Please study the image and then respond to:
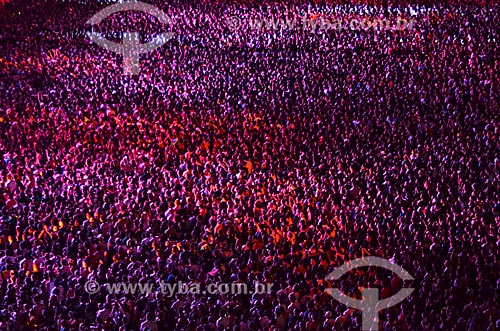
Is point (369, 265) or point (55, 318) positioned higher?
point (369, 265)

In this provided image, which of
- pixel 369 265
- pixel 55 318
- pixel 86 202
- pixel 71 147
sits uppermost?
pixel 71 147

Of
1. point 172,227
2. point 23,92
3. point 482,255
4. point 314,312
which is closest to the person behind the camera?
point 314,312

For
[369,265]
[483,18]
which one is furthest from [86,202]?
[483,18]

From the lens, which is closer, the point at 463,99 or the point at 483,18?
the point at 463,99

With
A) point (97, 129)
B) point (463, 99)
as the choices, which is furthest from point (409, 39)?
point (97, 129)

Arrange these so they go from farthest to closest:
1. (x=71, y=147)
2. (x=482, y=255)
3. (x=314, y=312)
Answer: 1. (x=71, y=147)
2. (x=482, y=255)
3. (x=314, y=312)

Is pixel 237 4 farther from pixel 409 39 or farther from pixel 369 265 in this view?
pixel 369 265
